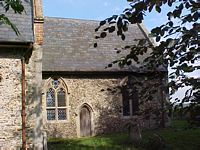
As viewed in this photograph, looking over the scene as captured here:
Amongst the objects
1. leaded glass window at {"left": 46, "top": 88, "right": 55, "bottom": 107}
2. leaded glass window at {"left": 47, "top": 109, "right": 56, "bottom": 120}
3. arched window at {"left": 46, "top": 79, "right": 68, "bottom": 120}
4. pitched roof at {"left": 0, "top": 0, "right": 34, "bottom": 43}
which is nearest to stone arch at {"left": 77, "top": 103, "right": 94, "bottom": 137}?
arched window at {"left": 46, "top": 79, "right": 68, "bottom": 120}

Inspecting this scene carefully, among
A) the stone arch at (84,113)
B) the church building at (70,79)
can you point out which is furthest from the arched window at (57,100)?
the stone arch at (84,113)

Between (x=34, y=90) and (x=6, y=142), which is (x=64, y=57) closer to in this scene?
(x=34, y=90)

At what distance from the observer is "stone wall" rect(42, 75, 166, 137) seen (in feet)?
70.4

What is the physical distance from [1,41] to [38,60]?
1.78 meters

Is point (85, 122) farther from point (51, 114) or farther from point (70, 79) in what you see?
point (70, 79)

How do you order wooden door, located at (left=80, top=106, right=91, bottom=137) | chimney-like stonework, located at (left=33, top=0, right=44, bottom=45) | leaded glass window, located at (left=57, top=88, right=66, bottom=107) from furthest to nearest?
1. wooden door, located at (left=80, top=106, right=91, bottom=137)
2. leaded glass window, located at (left=57, top=88, right=66, bottom=107)
3. chimney-like stonework, located at (left=33, top=0, right=44, bottom=45)

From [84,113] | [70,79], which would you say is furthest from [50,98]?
[84,113]

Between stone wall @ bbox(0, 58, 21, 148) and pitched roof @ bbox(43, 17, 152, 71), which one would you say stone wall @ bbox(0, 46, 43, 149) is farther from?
pitched roof @ bbox(43, 17, 152, 71)

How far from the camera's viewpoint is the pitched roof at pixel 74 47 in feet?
71.9

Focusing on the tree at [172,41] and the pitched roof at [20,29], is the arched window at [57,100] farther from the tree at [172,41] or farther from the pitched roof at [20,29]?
the tree at [172,41]

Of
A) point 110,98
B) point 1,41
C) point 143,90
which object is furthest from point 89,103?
point 143,90

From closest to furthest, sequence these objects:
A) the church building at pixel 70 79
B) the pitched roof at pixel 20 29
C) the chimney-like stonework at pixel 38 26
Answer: the pitched roof at pixel 20 29 < the church building at pixel 70 79 < the chimney-like stonework at pixel 38 26

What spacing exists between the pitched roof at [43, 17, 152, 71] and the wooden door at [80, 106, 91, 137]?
256cm

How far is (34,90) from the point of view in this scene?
13578 mm
